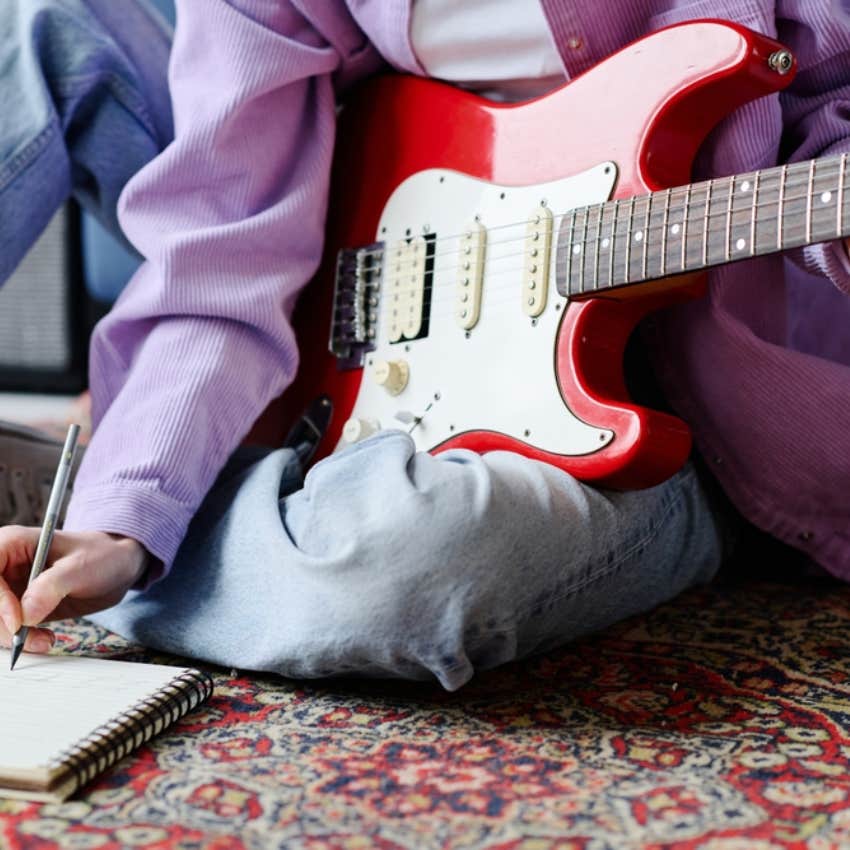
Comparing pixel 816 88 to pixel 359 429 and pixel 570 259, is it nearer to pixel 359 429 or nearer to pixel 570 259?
pixel 570 259

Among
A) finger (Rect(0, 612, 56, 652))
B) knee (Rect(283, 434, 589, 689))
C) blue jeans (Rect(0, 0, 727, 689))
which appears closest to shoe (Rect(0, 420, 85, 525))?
blue jeans (Rect(0, 0, 727, 689))

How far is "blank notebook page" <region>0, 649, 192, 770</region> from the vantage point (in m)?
0.68

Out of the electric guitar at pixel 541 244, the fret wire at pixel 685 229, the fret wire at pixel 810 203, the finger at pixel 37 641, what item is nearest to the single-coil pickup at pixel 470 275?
the electric guitar at pixel 541 244

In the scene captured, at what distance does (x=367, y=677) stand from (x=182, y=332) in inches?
14.0

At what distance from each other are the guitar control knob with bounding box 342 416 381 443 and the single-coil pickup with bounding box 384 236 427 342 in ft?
0.26

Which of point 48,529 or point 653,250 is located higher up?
point 653,250

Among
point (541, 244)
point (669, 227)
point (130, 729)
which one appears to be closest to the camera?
point (130, 729)

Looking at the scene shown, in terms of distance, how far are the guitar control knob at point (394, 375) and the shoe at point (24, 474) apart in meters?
0.37

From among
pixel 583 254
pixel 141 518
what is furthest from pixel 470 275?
pixel 141 518

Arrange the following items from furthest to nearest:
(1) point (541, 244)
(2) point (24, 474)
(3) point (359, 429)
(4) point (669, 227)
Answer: (2) point (24, 474), (3) point (359, 429), (1) point (541, 244), (4) point (669, 227)

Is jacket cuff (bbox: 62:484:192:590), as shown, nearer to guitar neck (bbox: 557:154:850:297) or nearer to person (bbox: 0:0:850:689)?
person (bbox: 0:0:850:689)

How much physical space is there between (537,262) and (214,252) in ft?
1.01

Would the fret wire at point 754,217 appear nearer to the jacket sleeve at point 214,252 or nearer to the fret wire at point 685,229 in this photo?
the fret wire at point 685,229

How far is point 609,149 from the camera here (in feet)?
3.00
